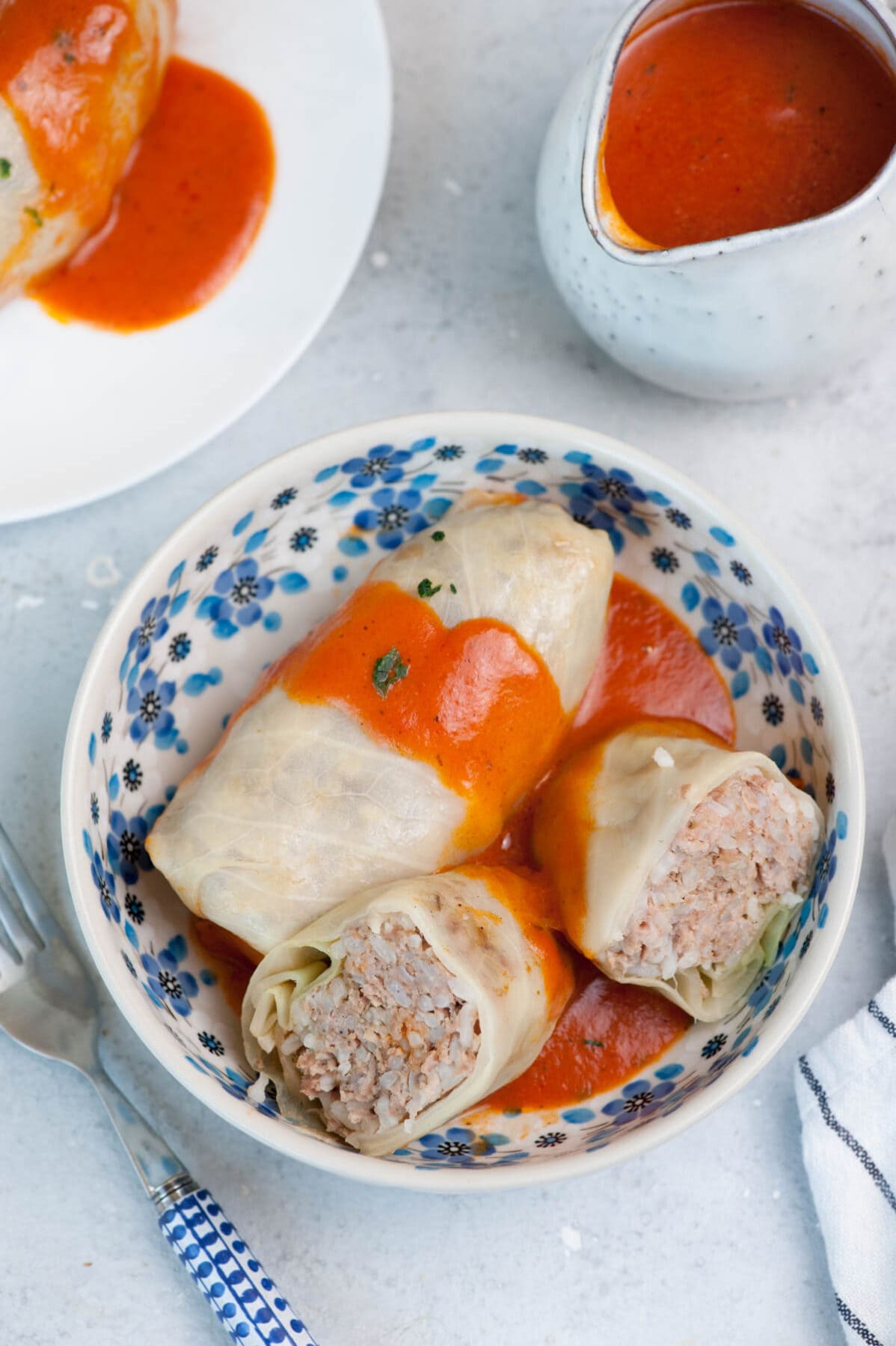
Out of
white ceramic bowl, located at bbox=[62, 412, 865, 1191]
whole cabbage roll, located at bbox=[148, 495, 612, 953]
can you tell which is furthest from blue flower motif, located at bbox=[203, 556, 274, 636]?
whole cabbage roll, located at bbox=[148, 495, 612, 953]

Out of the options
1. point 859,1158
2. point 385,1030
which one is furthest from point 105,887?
point 859,1158

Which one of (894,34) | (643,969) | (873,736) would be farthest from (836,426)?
(643,969)

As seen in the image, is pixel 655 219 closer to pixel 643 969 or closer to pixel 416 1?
pixel 416 1

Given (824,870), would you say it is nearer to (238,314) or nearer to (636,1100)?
(636,1100)

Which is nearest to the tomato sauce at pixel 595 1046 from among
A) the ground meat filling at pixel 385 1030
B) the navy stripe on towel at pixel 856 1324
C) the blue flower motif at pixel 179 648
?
the ground meat filling at pixel 385 1030

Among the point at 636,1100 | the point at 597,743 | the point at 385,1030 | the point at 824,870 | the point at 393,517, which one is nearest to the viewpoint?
the point at 385,1030

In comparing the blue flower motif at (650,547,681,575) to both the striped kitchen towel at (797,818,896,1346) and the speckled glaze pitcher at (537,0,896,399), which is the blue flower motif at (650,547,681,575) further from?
the striped kitchen towel at (797,818,896,1346)

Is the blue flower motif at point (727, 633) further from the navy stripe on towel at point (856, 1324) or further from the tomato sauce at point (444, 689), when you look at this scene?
the navy stripe on towel at point (856, 1324)
